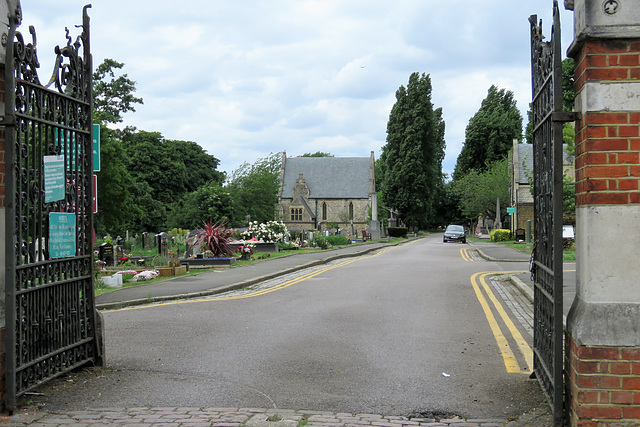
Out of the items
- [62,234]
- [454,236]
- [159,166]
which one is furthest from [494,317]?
[159,166]

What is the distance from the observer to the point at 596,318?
4160mm

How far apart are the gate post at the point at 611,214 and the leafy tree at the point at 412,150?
7380 cm

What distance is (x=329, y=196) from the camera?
8931 centimetres

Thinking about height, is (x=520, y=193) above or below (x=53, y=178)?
above

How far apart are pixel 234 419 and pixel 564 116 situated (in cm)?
341

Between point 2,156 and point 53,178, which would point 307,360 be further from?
point 2,156

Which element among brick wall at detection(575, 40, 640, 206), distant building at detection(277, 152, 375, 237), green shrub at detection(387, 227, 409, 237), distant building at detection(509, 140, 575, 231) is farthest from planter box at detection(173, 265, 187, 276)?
distant building at detection(277, 152, 375, 237)

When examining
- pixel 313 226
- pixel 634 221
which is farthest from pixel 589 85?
pixel 313 226

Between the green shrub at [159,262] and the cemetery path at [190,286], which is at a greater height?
the green shrub at [159,262]

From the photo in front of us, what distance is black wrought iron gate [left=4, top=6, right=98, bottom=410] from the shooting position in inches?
196

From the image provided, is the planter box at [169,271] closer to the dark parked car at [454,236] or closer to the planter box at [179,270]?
the planter box at [179,270]

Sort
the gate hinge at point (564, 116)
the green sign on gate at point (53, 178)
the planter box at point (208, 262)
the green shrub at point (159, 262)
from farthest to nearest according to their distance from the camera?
1. the planter box at point (208, 262)
2. the green shrub at point (159, 262)
3. the green sign on gate at point (53, 178)
4. the gate hinge at point (564, 116)

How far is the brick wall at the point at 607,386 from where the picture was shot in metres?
4.09

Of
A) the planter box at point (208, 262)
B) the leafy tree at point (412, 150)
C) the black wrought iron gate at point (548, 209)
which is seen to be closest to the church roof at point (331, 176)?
the leafy tree at point (412, 150)
